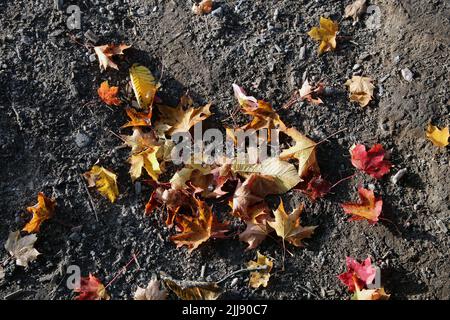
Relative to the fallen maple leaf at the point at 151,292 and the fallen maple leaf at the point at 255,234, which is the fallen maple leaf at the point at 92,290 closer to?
the fallen maple leaf at the point at 151,292

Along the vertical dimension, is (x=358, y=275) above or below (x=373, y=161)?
below

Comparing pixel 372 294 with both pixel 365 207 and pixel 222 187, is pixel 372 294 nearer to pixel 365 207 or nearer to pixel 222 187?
pixel 365 207

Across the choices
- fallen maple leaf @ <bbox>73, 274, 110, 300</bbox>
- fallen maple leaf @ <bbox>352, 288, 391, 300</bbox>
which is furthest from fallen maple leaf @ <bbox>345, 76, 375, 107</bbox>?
fallen maple leaf @ <bbox>73, 274, 110, 300</bbox>

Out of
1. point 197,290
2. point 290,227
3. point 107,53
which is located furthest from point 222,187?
point 107,53

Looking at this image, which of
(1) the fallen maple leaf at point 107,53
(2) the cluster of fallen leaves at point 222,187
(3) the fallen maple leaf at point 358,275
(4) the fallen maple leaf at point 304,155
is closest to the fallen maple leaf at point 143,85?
(2) the cluster of fallen leaves at point 222,187

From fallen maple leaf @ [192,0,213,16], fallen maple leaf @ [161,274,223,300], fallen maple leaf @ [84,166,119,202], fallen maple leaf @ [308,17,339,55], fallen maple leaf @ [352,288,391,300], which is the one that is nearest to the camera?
fallen maple leaf @ [352,288,391,300]

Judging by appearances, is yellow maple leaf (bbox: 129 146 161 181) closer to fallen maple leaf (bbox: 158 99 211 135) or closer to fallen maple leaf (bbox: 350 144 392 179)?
fallen maple leaf (bbox: 158 99 211 135)
